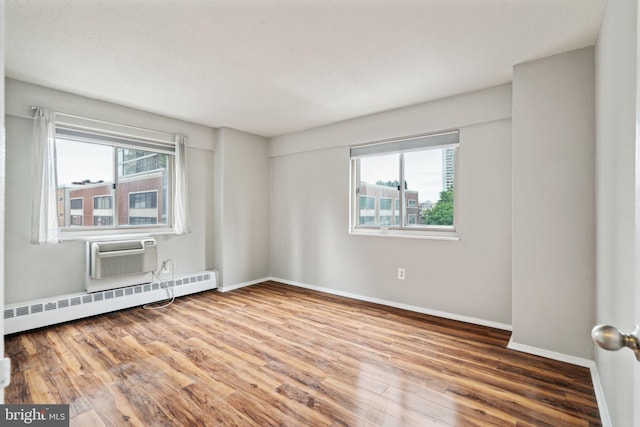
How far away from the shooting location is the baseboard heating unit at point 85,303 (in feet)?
9.43

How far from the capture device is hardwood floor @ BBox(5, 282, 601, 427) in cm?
178

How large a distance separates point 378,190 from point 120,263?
320 centimetres

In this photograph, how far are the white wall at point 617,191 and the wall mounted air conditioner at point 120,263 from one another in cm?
409

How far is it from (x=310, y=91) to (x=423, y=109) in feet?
4.28

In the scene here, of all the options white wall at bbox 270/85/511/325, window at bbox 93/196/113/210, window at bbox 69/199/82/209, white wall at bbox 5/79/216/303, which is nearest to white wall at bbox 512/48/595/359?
white wall at bbox 270/85/511/325

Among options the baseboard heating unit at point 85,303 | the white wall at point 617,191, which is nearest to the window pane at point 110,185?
the baseboard heating unit at point 85,303

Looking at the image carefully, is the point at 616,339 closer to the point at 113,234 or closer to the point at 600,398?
the point at 600,398

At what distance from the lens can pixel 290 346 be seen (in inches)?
105

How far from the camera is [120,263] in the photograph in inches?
136

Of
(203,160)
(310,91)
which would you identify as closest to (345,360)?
(310,91)

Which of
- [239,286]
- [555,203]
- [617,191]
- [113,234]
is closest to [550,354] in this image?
[555,203]

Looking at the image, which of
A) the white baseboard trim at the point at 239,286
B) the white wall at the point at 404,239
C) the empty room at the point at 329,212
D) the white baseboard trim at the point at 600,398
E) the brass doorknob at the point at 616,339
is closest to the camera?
the brass doorknob at the point at 616,339
